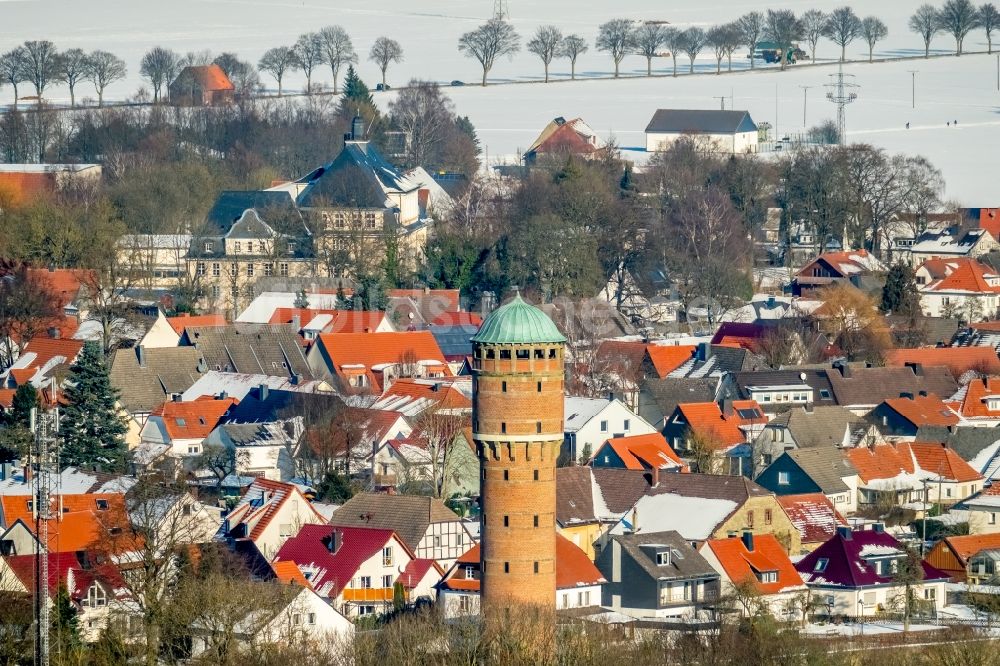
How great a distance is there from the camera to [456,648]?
5422 cm

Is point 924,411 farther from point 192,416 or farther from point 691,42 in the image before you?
point 691,42

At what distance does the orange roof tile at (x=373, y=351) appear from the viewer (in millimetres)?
90938

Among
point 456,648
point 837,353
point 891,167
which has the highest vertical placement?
point 891,167

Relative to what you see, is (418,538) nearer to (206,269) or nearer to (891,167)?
(206,269)

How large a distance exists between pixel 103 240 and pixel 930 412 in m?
37.1

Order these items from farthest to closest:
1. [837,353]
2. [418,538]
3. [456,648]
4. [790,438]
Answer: [837,353], [790,438], [418,538], [456,648]

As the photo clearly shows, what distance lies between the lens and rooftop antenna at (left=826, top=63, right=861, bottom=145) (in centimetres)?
15588

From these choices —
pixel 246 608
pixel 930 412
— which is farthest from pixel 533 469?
pixel 930 412

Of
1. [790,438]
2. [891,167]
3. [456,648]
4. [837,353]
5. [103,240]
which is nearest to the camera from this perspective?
[456,648]

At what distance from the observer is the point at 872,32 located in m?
195

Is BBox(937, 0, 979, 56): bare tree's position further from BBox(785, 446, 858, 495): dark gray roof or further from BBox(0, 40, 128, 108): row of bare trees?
BBox(785, 446, 858, 495): dark gray roof

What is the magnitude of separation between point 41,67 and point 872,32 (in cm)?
5321

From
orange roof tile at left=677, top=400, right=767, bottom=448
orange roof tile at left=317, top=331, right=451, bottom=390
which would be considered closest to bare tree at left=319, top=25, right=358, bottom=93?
orange roof tile at left=317, top=331, right=451, bottom=390

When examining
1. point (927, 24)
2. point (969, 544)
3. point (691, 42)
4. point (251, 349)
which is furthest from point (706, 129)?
point (969, 544)
